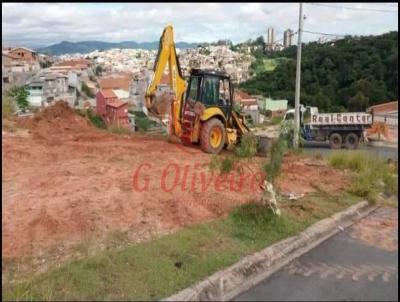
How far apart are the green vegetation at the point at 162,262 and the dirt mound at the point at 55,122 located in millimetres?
6806

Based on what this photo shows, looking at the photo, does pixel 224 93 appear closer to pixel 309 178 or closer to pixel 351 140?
pixel 309 178

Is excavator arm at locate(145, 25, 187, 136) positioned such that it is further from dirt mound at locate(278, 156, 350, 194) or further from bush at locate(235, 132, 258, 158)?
dirt mound at locate(278, 156, 350, 194)

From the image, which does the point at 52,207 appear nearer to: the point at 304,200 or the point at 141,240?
the point at 141,240

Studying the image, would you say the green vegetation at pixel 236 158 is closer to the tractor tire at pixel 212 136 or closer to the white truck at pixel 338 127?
the tractor tire at pixel 212 136

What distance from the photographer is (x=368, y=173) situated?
32.4ft

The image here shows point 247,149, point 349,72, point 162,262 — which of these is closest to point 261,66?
point 349,72

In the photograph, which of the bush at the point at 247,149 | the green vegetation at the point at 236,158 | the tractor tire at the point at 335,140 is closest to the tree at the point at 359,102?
the tractor tire at the point at 335,140

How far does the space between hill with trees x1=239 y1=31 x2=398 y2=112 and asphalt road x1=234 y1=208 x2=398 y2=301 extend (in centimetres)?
2794

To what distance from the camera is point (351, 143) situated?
24.3m

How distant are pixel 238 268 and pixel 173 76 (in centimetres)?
823

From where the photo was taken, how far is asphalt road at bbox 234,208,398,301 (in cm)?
491

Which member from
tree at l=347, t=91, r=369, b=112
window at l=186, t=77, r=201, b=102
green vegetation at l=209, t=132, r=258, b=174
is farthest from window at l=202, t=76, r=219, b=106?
tree at l=347, t=91, r=369, b=112

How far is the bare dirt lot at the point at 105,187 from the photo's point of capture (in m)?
5.62

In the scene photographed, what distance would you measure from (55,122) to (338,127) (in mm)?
15227
